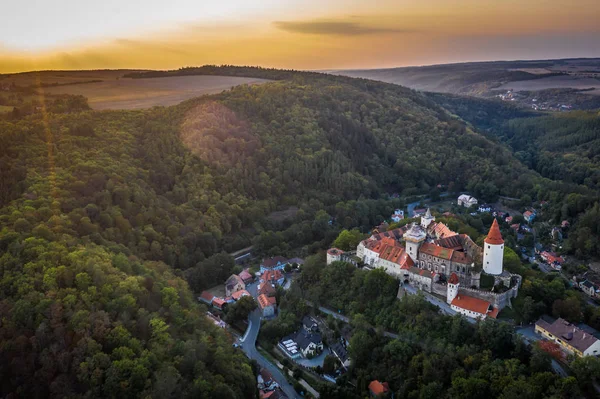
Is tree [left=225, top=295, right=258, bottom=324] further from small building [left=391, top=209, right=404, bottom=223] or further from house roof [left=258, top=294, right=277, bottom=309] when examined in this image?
small building [left=391, top=209, right=404, bottom=223]

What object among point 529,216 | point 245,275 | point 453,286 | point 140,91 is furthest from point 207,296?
point 529,216

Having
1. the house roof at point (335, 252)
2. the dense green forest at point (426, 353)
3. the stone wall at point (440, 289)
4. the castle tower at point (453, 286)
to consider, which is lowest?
the dense green forest at point (426, 353)

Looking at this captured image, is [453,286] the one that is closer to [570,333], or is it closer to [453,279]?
[453,279]

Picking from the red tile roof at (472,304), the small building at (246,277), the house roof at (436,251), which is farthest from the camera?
the small building at (246,277)

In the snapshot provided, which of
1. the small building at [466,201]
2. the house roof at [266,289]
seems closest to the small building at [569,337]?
the house roof at [266,289]

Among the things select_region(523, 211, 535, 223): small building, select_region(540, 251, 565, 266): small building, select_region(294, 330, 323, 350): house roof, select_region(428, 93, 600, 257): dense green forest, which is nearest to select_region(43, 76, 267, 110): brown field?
select_region(294, 330, 323, 350): house roof

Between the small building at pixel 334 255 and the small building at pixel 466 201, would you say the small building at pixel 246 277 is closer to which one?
the small building at pixel 334 255
